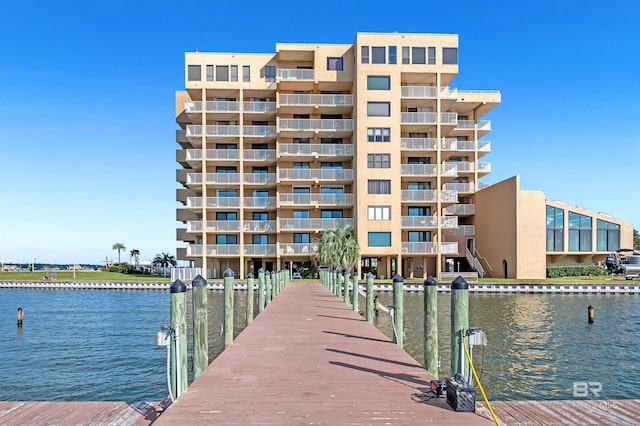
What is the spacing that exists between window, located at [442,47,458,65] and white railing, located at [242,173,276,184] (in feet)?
71.8

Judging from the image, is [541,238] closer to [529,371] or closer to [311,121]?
[311,121]

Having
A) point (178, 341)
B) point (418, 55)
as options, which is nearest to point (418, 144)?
point (418, 55)

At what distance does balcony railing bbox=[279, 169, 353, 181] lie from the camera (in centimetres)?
5184

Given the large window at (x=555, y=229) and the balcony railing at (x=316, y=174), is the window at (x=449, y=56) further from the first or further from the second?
the large window at (x=555, y=229)

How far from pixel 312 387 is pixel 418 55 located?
4884 centimetres

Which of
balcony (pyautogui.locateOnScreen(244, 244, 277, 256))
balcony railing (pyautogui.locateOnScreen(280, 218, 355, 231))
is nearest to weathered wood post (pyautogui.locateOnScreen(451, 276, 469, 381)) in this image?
balcony railing (pyautogui.locateOnScreen(280, 218, 355, 231))

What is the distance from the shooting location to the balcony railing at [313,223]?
167 feet

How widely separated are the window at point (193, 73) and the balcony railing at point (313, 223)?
18.1 m

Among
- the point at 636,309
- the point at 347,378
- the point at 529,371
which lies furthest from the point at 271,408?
the point at 636,309

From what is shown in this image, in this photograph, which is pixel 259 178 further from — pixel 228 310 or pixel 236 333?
pixel 228 310

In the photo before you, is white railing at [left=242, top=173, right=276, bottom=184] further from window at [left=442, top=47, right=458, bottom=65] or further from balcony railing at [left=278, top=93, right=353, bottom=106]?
window at [left=442, top=47, right=458, bottom=65]

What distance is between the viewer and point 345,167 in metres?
54.0

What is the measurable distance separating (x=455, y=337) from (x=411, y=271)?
46438mm

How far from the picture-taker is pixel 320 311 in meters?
18.8
